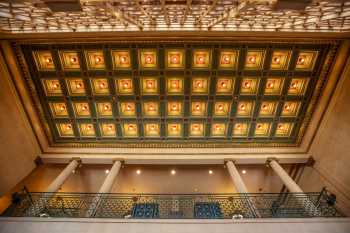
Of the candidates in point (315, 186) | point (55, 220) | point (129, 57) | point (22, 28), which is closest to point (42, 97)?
point (22, 28)

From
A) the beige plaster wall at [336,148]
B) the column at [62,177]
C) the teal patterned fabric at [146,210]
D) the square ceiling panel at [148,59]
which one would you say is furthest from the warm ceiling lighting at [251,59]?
the column at [62,177]

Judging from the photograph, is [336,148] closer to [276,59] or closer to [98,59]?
[276,59]

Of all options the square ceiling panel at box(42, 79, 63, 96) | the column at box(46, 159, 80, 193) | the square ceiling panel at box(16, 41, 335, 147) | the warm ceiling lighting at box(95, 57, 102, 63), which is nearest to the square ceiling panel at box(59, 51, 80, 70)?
the square ceiling panel at box(16, 41, 335, 147)

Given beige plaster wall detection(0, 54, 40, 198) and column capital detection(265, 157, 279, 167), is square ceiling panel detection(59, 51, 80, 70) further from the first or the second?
column capital detection(265, 157, 279, 167)

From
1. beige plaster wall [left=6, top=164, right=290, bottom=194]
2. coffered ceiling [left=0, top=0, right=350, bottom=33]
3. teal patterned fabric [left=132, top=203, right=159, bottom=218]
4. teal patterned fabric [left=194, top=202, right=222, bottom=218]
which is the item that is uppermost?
coffered ceiling [left=0, top=0, right=350, bottom=33]

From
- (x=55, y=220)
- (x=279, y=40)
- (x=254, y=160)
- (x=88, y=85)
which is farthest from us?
(x=254, y=160)

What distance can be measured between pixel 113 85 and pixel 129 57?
4.82 feet

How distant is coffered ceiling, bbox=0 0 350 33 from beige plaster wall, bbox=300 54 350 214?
2.73 meters

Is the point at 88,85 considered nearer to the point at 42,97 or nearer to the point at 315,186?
the point at 42,97

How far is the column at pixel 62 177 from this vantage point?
7.74 meters

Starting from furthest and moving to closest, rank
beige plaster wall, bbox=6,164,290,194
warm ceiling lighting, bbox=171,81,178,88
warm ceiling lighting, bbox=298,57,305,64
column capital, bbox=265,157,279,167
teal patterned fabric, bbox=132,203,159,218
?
beige plaster wall, bbox=6,164,290,194, column capital, bbox=265,157,279,167, warm ceiling lighting, bbox=171,81,178,88, warm ceiling lighting, bbox=298,57,305,64, teal patterned fabric, bbox=132,203,159,218

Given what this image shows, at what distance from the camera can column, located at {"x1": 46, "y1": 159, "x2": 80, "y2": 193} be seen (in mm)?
7738

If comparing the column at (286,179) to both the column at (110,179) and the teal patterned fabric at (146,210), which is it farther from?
the column at (110,179)

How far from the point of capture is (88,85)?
27.9ft
